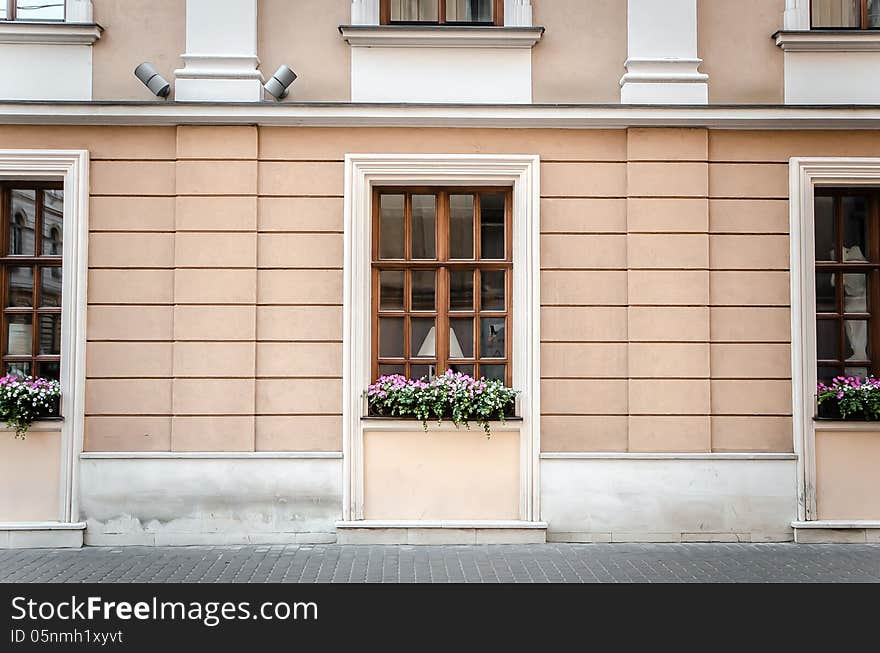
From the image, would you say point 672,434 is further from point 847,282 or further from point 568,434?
point 847,282

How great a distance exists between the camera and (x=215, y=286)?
27.5ft

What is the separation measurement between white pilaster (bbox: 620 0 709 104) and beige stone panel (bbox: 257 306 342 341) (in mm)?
3481

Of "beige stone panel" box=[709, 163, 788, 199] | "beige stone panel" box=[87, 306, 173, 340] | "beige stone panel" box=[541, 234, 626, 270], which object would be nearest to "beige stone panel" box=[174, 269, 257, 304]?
"beige stone panel" box=[87, 306, 173, 340]

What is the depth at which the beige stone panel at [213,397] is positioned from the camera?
837cm

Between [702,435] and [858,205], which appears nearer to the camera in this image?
[702,435]

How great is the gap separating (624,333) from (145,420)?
4584 mm

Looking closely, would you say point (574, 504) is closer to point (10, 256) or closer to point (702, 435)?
point (702, 435)

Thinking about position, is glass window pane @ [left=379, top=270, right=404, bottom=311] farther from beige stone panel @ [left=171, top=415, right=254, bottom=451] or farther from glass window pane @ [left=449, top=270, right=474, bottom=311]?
beige stone panel @ [left=171, top=415, right=254, bottom=451]

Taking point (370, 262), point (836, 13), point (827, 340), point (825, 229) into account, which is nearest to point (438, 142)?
point (370, 262)

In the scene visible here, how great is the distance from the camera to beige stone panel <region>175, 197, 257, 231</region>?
27.6ft

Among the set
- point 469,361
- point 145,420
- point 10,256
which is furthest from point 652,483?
point 10,256

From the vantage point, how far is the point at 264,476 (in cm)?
836

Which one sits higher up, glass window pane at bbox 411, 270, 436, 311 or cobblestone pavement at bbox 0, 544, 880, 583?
glass window pane at bbox 411, 270, 436, 311

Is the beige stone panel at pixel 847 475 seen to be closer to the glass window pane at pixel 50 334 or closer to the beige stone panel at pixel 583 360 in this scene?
the beige stone panel at pixel 583 360
